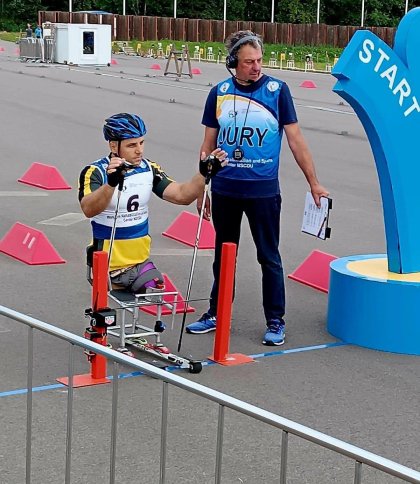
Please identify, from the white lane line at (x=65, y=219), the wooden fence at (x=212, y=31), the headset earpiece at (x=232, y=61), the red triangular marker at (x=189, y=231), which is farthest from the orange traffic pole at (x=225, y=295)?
the wooden fence at (x=212, y=31)

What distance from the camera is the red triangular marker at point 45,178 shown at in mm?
14395

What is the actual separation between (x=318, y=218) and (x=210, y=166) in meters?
1.14

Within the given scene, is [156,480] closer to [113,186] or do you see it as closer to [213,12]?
[113,186]

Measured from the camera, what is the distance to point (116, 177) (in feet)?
20.2

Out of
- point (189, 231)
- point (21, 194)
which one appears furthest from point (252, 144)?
point (21, 194)

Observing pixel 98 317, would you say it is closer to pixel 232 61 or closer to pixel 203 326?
pixel 203 326

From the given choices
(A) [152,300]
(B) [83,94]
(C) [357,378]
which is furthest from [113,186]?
(B) [83,94]

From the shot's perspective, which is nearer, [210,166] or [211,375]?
[210,166]

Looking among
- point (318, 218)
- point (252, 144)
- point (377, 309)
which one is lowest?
point (377, 309)

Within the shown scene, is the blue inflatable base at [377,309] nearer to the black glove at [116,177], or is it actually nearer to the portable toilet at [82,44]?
the black glove at [116,177]

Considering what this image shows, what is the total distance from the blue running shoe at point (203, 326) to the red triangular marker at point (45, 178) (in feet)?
23.8

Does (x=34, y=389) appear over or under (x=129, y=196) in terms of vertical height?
under

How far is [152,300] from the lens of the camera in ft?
22.4

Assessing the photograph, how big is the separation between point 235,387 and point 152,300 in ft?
2.91
